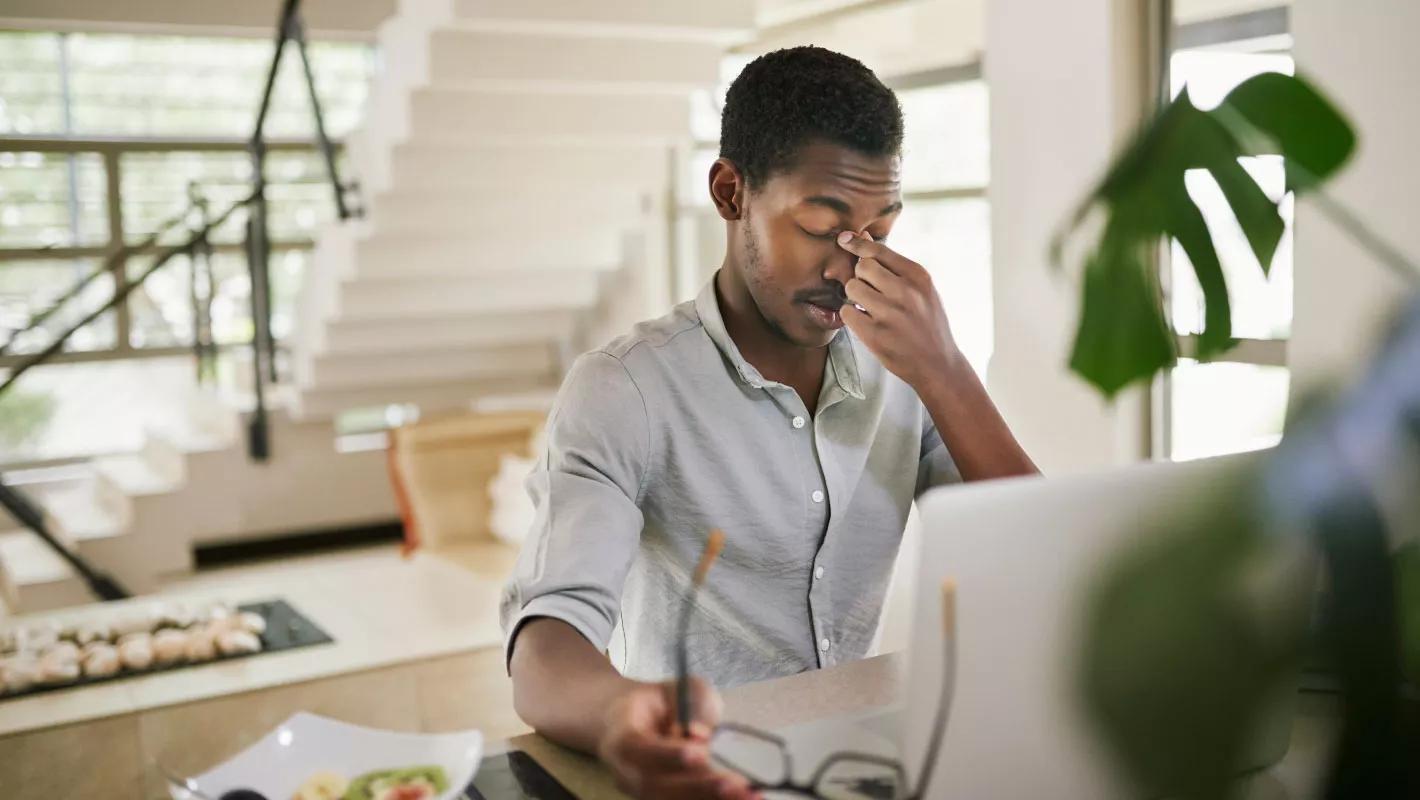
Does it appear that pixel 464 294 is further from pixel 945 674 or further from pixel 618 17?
pixel 945 674

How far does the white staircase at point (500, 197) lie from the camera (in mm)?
4242

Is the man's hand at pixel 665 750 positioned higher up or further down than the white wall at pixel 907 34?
further down

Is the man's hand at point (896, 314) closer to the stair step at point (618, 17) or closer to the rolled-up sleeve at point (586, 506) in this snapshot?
the rolled-up sleeve at point (586, 506)

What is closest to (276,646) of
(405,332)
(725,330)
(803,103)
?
(725,330)

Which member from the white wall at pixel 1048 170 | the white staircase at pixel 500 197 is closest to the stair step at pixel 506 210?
the white staircase at pixel 500 197

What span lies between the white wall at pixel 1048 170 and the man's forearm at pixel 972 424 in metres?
1.58

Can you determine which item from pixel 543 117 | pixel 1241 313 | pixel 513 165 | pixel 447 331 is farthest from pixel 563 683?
pixel 447 331

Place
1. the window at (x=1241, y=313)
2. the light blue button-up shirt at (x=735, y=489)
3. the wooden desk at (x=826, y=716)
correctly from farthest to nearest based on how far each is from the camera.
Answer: the window at (x=1241, y=313)
the light blue button-up shirt at (x=735, y=489)
the wooden desk at (x=826, y=716)

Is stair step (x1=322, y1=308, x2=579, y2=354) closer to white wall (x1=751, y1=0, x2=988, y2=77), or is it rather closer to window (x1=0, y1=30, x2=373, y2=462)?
window (x1=0, y1=30, x2=373, y2=462)

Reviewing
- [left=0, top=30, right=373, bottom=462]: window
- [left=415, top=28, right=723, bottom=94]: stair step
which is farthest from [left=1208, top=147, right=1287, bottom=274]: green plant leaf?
[left=0, top=30, right=373, bottom=462]: window

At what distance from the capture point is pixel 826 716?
3.46 ft

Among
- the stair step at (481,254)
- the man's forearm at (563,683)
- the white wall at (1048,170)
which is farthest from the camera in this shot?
the stair step at (481,254)

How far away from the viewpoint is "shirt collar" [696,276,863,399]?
1.47 m

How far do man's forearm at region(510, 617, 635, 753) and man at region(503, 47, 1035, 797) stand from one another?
24 cm
